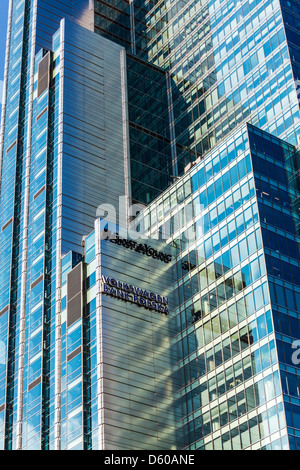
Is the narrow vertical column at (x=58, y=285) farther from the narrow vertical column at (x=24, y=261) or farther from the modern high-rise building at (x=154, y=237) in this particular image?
the narrow vertical column at (x=24, y=261)

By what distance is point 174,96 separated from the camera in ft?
417

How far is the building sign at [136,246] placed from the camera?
91156 mm

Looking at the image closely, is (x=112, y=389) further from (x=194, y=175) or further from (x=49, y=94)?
(x=49, y=94)

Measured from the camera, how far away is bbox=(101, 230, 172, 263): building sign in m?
91.2

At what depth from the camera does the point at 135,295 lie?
295 ft

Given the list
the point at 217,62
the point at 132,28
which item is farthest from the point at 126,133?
the point at 132,28

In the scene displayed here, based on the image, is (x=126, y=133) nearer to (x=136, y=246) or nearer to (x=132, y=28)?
(x=136, y=246)

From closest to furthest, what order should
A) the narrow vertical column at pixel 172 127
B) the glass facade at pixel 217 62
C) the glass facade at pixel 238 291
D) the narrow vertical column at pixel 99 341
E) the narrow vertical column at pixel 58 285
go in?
1. the glass facade at pixel 238 291
2. the narrow vertical column at pixel 99 341
3. the narrow vertical column at pixel 58 285
4. the glass facade at pixel 217 62
5. the narrow vertical column at pixel 172 127

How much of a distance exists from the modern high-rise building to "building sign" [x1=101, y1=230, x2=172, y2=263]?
0.56 ft

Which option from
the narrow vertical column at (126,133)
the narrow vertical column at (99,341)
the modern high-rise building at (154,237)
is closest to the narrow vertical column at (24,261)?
the modern high-rise building at (154,237)

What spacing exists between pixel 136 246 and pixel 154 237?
242 inches

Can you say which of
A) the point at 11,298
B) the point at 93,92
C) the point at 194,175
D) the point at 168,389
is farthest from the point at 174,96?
the point at 168,389

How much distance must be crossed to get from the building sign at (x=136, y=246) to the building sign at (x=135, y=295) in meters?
4.98

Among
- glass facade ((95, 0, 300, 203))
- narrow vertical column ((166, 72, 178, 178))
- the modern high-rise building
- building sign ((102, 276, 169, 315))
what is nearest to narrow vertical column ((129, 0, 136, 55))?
glass facade ((95, 0, 300, 203))
